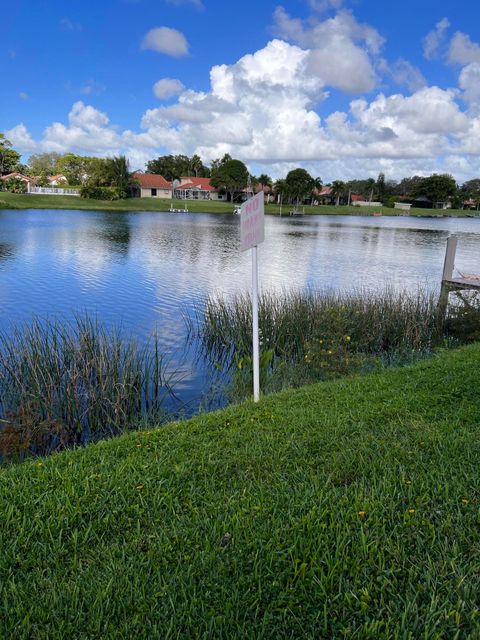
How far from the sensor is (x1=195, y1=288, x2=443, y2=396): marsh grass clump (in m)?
8.28

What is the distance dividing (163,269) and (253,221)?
16448 mm

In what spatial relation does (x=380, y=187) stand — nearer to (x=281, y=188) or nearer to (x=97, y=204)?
(x=281, y=188)

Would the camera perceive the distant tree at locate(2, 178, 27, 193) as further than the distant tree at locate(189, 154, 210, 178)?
No

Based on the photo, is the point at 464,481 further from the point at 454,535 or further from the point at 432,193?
the point at 432,193

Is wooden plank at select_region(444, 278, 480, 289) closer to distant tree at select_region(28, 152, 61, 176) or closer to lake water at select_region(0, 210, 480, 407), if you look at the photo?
lake water at select_region(0, 210, 480, 407)

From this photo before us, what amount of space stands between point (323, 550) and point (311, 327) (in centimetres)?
744

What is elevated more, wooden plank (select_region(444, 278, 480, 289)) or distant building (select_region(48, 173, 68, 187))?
distant building (select_region(48, 173, 68, 187))

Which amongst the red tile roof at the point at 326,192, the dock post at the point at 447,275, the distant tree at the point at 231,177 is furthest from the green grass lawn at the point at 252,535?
the red tile roof at the point at 326,192

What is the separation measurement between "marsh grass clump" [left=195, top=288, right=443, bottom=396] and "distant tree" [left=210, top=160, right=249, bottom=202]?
85.4 meters

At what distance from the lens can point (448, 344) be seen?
10.9 m

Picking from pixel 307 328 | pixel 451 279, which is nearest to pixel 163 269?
pixel 451 279

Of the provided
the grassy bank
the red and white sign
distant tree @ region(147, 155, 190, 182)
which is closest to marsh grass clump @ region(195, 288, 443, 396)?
the red and white sign

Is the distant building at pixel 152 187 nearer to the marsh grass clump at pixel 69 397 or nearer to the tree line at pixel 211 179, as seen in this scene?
the tree line at pixel 211 179

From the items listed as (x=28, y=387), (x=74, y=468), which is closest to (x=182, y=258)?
(x=28, y=387)
